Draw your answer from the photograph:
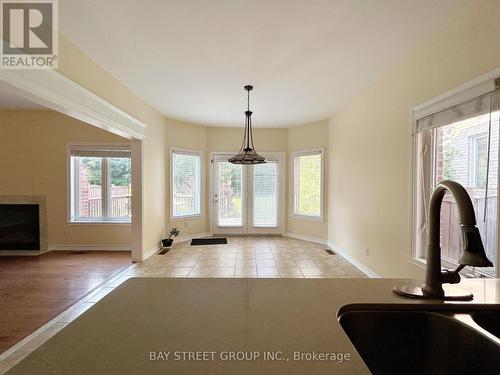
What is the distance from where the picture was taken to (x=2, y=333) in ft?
7.28

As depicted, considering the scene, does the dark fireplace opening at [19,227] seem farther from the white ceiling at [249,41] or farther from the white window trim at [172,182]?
the white ceiling at [249,41]

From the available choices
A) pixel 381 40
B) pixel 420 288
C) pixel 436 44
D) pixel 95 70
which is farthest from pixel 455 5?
pixel 95 70

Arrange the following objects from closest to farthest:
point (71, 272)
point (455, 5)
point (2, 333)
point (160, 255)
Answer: point (455, 5) → point (2, 333) → point (71, 272) → point (160, 255)

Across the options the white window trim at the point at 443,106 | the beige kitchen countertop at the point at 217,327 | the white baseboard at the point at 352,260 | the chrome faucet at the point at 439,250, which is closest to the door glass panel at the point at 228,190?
the white baseboard at the point at 352,260

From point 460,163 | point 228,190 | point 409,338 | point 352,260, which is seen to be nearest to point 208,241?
point 228,190

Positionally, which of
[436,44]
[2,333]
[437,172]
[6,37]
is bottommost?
[2,333]

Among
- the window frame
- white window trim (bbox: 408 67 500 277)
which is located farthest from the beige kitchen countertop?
white window trim (bbox: 408 67 500 277)

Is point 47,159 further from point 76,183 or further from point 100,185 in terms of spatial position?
point 100,185

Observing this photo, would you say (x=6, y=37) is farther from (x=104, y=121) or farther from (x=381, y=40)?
(x=381, y=40)

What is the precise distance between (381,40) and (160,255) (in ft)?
14.8

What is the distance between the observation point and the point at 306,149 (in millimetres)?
5734

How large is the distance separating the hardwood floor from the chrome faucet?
3.03m

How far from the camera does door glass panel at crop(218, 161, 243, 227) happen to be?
6113 millimetres

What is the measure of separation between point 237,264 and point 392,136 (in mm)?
2914
